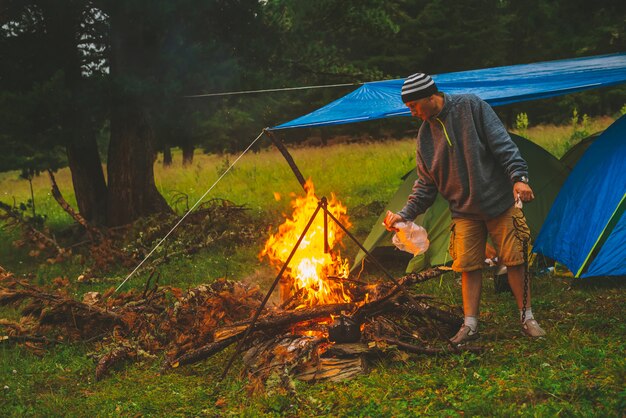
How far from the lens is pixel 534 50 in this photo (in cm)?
3191

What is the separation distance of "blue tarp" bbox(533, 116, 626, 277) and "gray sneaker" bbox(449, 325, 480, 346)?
157 centimetres

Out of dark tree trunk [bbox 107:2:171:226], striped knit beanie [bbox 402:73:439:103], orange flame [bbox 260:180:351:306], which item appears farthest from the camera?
dark tree trunk [bbox 107:2:171:226]

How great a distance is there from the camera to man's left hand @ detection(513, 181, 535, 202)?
4176 millimetres

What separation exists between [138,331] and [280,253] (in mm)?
1353

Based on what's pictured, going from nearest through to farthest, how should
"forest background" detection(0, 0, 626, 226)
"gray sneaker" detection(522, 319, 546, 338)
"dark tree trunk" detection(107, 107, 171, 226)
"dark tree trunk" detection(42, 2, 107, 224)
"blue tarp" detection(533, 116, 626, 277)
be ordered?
"gray sneaker" detection(522, 319, 546, 338) < "blue tarp" detection(533, 116, 626, 277) < "forest background" detection(0, 0, 626, 226) < "dark tree trunk" detection(42, 2, 107, 224) < "dark tree trunk" detection(107, 107, 171, 226)

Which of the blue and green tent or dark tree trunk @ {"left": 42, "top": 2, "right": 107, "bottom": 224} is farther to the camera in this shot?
dark tree trunk @ {"left": 42, "top": 2, "right": 107, "bottom": 224}

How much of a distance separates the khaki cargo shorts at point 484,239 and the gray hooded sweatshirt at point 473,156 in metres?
0.08

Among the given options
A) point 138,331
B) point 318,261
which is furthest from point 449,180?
point 138,331

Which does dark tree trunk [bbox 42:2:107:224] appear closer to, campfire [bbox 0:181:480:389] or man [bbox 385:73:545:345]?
campfire [bbox 0:181:480:389]

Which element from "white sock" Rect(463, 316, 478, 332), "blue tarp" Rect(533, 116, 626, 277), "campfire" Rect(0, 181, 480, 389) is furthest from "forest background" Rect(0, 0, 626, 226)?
"white sock" Rect(463, 316, 478, 332)

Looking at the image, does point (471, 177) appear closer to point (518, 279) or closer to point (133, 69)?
point (518, 279)

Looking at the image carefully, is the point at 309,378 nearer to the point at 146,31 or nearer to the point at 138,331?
the point at 138,331

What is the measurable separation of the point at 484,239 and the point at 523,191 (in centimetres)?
65

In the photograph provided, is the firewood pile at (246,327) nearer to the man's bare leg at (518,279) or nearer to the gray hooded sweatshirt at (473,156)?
the man's bare leg at (518,279)
